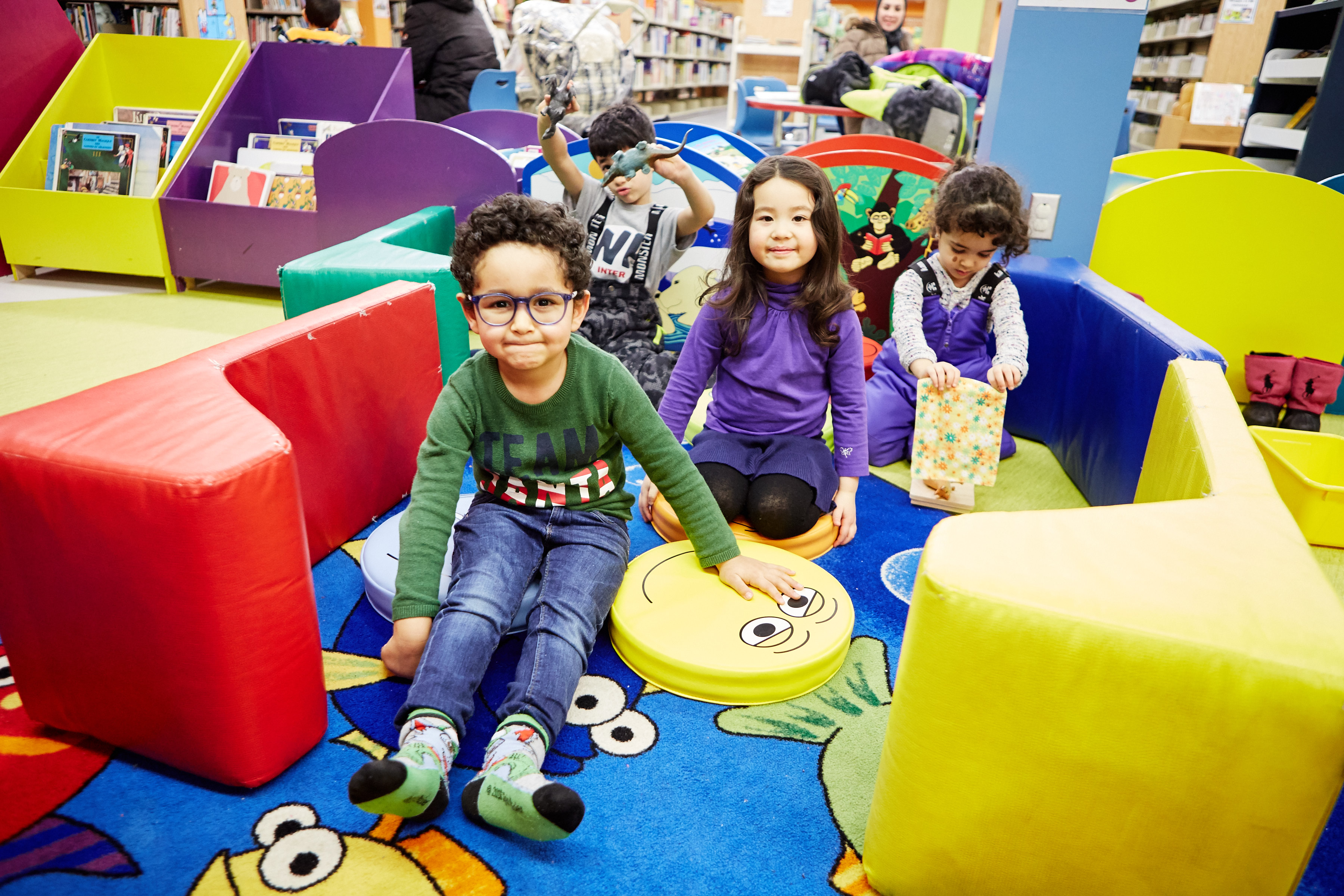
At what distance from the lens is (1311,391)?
8.96 ft

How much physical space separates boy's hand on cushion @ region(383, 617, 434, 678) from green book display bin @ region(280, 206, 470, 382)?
965 millimetres

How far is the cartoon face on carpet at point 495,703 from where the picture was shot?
1372 millimetres

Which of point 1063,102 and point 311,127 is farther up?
point 1063,102

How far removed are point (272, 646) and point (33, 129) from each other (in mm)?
4248

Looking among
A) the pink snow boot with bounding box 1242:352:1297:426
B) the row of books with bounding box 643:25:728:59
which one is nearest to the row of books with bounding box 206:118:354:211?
the pink snow boot with bounding box 1242:352:1297:426

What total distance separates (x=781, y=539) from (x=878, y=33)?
517 centimetres

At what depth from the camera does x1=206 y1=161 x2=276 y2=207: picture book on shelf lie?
3994 millimetres

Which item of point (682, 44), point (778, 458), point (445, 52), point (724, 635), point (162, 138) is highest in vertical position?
point (682, 44)

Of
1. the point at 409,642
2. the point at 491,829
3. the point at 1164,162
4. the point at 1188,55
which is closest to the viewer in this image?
the point at 491,829

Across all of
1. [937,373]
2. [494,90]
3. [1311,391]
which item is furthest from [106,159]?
[1311,391]

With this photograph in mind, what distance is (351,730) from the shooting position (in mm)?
1397

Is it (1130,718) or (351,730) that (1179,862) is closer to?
(1130,718)

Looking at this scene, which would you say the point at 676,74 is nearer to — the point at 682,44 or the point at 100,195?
the point at 682,44

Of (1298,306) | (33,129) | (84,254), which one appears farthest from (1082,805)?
(33,129)
